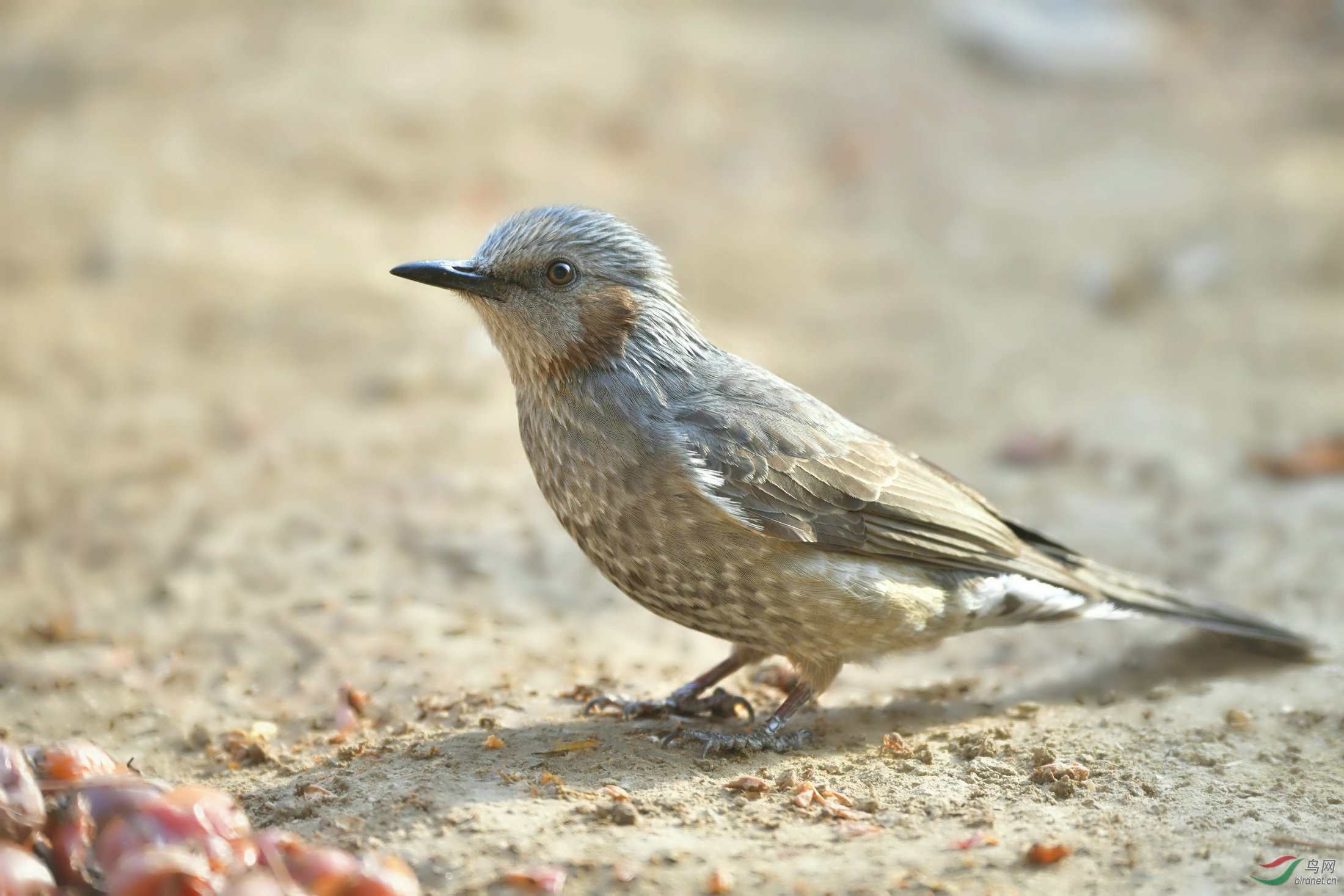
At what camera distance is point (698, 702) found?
4.53 metres

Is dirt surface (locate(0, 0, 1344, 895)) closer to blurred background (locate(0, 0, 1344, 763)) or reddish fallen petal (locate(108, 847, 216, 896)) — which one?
blurred background (locate(0, 0, 1344, 763))

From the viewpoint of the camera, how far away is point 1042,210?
978 cm

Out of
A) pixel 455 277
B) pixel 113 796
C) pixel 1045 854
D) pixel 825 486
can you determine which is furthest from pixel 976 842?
pixel 455 277

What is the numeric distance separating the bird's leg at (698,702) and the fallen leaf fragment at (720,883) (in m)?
1.36

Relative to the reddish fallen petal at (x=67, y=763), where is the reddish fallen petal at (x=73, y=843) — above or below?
below

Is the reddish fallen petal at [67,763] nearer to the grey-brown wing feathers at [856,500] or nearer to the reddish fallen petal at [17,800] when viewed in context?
the reddish fallen petal at [17,800]

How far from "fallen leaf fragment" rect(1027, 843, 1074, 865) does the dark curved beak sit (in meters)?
Result: 2.64

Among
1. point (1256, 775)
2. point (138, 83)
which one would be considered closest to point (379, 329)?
point (138, 83)

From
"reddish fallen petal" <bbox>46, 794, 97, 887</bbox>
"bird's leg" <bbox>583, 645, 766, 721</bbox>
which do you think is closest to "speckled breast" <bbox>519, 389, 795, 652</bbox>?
"bird's leg" <bbox>583, 645, 766, 721</bbox>

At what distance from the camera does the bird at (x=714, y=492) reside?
406cm

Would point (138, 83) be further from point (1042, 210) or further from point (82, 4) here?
point (1042, 210)

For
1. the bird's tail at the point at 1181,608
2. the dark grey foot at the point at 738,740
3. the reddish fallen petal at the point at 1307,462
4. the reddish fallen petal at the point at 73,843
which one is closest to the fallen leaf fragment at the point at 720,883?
the dark grey foot at the point at 738,740

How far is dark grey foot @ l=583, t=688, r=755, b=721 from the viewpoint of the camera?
4426 mm

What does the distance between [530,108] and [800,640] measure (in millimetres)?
6896
